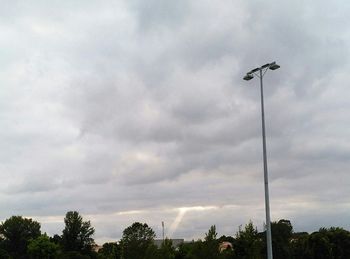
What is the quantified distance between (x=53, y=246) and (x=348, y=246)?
51.2m

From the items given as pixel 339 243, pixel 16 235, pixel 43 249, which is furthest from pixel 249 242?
pixel 16 235

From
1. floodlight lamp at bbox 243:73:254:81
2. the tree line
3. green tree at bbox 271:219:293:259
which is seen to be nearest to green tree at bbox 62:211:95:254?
the tree line

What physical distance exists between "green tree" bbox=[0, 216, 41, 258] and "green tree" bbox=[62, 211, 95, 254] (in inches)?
766

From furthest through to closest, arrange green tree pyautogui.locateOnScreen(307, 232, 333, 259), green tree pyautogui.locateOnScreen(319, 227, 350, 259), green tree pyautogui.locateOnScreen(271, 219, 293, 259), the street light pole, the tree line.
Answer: green tree pyautogui.locateOnScreen(319, 227, 350, 259)
green tree pyautogui.locateOnScreen(307, 232, 333, 259)
green tree pyautogui.locateOnScreen(271, 219, 293, 259)
the tree line
the street light pole

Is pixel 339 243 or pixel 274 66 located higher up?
pixel 274 66

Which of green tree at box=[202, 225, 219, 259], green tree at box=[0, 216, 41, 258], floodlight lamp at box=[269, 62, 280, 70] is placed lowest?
green tree at box=[202, 225, 219, 259]

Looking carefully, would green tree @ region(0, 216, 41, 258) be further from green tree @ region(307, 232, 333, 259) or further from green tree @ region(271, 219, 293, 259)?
green tree @ region(307, 232, 333, 259)

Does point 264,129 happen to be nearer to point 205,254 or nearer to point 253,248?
point 205,254

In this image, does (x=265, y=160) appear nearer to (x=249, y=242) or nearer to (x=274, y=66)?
(x=274, y=66)

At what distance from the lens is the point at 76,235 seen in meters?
97.2

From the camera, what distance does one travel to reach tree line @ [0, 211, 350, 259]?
46.2 metres

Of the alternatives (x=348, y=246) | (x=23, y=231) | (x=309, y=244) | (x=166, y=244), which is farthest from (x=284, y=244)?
(x=23, y=231)

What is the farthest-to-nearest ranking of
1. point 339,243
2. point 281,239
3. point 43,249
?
point 43,249, point 339,243, point 281,239

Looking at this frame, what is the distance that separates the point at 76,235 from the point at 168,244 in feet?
150
